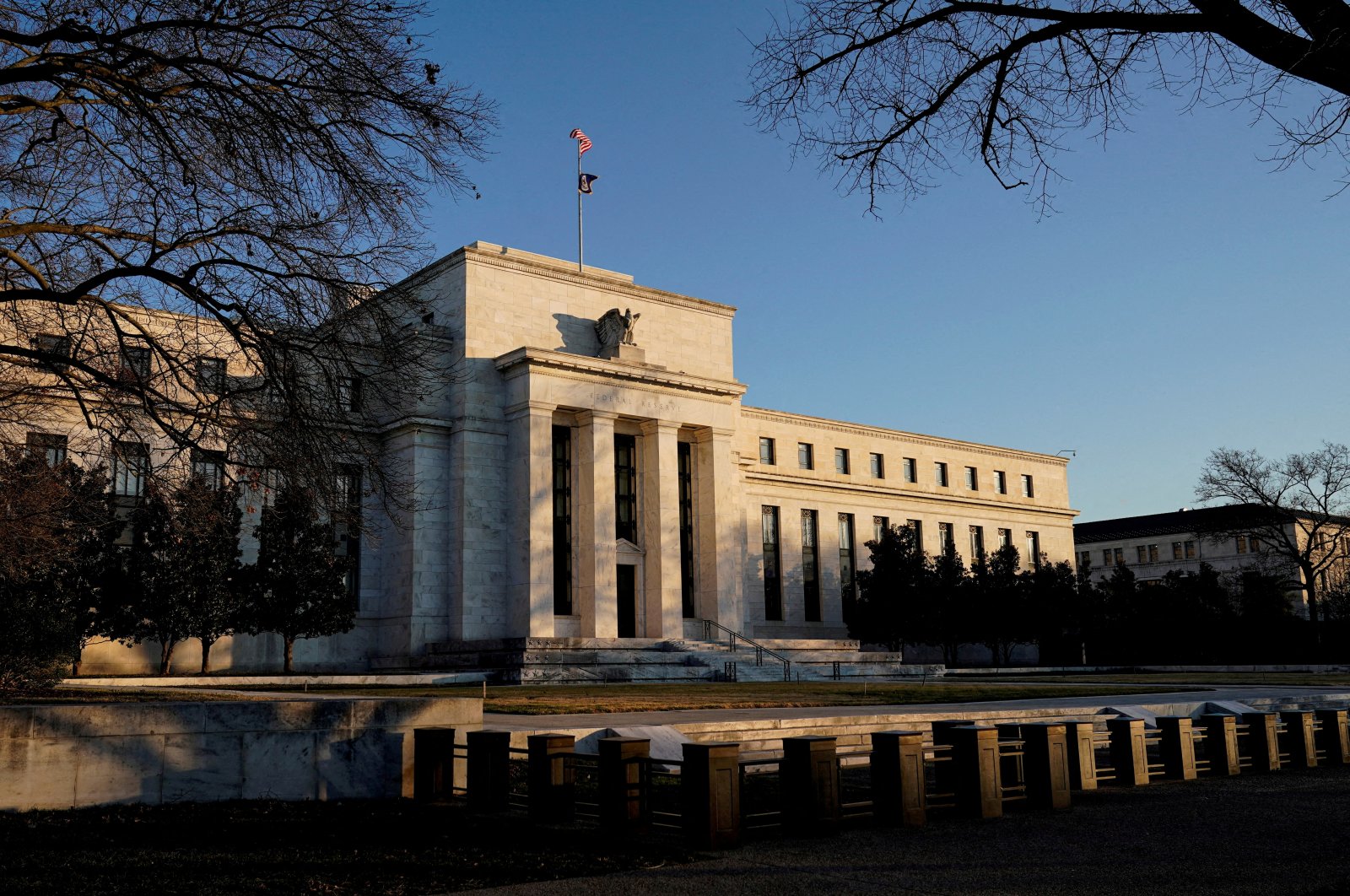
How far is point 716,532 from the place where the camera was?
159 feet

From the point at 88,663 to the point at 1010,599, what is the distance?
4124 cm

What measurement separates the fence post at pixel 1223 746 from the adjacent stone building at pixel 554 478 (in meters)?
26.8

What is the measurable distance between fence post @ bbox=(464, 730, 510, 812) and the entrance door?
34.3 m

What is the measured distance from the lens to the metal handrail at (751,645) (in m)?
41.3

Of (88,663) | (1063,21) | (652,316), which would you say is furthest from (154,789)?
(652,316)

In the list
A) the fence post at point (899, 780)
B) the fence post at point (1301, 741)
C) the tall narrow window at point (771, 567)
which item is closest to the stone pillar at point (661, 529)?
the tall narrow window at point (771, 567)

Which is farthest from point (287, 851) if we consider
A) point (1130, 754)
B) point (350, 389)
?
point (1130, 754)

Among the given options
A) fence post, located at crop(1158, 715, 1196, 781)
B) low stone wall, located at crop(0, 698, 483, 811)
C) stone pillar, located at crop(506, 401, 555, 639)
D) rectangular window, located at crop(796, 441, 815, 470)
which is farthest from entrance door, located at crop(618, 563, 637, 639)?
low stone wall, located at crop(0, 698, 483, 811)

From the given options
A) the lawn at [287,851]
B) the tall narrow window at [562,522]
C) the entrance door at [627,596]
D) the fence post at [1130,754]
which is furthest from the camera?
the entrance door at [627,596]

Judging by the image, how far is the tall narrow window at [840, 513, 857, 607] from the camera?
61.1 m

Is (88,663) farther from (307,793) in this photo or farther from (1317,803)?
(1317,803)

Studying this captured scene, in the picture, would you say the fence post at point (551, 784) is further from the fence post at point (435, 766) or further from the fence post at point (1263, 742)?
the fence post at point (1263, 742)

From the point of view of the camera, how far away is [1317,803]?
44.7 ft

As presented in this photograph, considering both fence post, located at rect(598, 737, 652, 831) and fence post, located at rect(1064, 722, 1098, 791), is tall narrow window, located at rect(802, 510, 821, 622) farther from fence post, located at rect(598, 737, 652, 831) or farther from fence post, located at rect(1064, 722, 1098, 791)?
fence post, located at rect(598, 737, 652, 831)
